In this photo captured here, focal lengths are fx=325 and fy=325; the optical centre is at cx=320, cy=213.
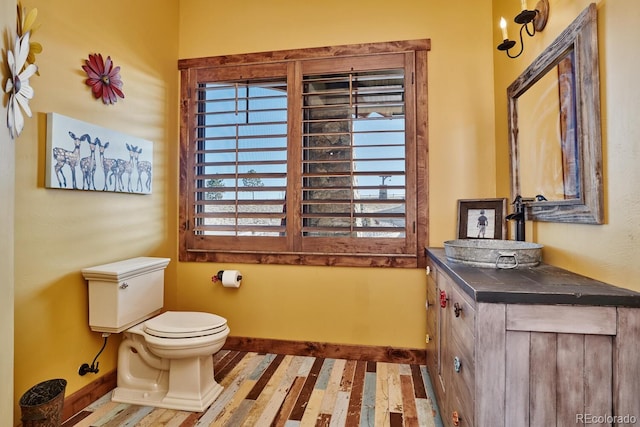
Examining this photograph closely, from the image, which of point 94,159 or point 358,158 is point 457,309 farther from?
point 94,159

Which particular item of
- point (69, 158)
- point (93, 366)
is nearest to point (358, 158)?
point (69, 158)

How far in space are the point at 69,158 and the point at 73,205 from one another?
252 mm

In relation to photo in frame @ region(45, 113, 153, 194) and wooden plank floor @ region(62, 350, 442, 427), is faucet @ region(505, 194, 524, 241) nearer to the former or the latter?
wooden plank floor @ region(62, 350, 442, 427)

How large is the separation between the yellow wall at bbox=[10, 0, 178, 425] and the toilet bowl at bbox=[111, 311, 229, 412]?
0.57 ft

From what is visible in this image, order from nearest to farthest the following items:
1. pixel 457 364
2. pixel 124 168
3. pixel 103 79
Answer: pixel 457 364 < pixel 103 79 < pixel 124 168

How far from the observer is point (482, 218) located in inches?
86.4

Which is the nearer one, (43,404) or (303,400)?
(43,404)

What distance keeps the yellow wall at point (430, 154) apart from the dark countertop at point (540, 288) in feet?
3.61

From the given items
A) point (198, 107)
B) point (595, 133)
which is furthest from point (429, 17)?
point (198, 107)

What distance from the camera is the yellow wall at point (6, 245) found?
1.27m

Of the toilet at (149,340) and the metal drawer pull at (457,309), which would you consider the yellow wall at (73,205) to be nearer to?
the toilet at (149,340)

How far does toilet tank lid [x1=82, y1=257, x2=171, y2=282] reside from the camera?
1796 millimetres

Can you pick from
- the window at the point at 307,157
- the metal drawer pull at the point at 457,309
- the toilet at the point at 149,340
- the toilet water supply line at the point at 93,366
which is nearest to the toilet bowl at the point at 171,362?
the toilet at the point at 149,340

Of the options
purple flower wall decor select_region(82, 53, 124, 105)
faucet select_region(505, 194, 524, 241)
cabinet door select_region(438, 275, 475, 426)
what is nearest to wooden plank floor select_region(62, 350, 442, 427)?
cabinet door select_region(438, 275, 475, 426)
